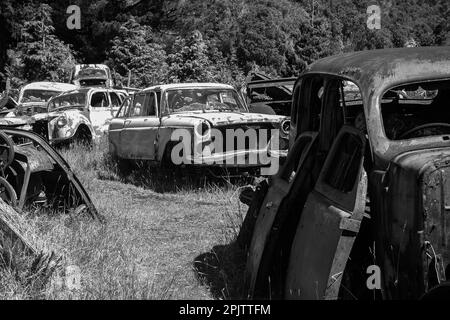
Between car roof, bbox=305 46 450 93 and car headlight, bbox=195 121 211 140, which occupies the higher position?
car roof, bbox=305 46 450 93

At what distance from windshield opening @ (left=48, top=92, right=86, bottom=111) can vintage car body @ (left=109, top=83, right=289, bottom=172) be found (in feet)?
9.68

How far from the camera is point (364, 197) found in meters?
3.11

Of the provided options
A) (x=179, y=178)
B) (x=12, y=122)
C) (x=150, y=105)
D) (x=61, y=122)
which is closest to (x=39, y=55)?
(x=61, y=122)

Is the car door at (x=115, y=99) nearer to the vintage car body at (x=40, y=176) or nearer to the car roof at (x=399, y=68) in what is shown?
the vintage car body at (x=40, y=176)

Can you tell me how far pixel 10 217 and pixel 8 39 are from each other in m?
29.3

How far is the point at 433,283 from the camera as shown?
268 centimetres

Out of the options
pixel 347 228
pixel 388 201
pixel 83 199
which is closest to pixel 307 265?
pixel 347 228

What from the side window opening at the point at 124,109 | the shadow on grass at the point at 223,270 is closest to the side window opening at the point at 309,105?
the shadow on grass at the point at 223,270

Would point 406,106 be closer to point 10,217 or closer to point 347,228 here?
point 347,228

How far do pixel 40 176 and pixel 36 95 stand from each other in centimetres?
1167

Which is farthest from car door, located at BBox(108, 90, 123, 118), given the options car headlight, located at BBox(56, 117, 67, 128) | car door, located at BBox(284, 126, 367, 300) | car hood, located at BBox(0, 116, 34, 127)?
car door, located at BBox(284, 126, 367, 300)

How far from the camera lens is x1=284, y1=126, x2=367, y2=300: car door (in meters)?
3.06

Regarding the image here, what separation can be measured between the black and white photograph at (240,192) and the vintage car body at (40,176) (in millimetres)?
22

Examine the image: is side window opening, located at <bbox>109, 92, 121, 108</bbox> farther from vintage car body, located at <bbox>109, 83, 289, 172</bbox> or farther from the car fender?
vintage car body, located at <bbox>109, 83, 289, 172</bbox>
